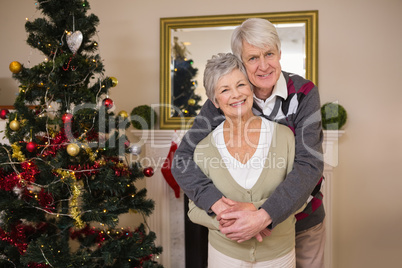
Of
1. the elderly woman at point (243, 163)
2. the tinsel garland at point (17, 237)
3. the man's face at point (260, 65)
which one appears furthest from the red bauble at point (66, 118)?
the man's face at point (260, 65)

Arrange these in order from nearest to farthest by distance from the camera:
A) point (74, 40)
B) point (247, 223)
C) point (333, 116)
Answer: point (247, 223) < point (74, 40) < point (333, 116)

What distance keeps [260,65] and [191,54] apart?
1.66 m

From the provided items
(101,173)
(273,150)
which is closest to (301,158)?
(273,150)

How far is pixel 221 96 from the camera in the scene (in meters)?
1.36

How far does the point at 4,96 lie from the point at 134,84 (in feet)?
4.01

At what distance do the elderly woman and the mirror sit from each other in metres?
1.55

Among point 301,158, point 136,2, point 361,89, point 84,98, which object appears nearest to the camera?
point 301,158

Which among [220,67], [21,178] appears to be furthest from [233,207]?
[21,178]

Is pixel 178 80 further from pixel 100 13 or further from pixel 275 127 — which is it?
pixel 275 127

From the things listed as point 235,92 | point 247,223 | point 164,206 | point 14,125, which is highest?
point 235,92

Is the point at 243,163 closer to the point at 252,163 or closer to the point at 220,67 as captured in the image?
the point at 252,163

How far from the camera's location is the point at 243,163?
4.50ft

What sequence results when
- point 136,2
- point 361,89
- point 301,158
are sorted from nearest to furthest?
point 301,158, point 361,89, point 136,2

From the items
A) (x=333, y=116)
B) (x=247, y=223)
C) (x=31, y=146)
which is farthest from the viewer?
(x=333, y=116)
